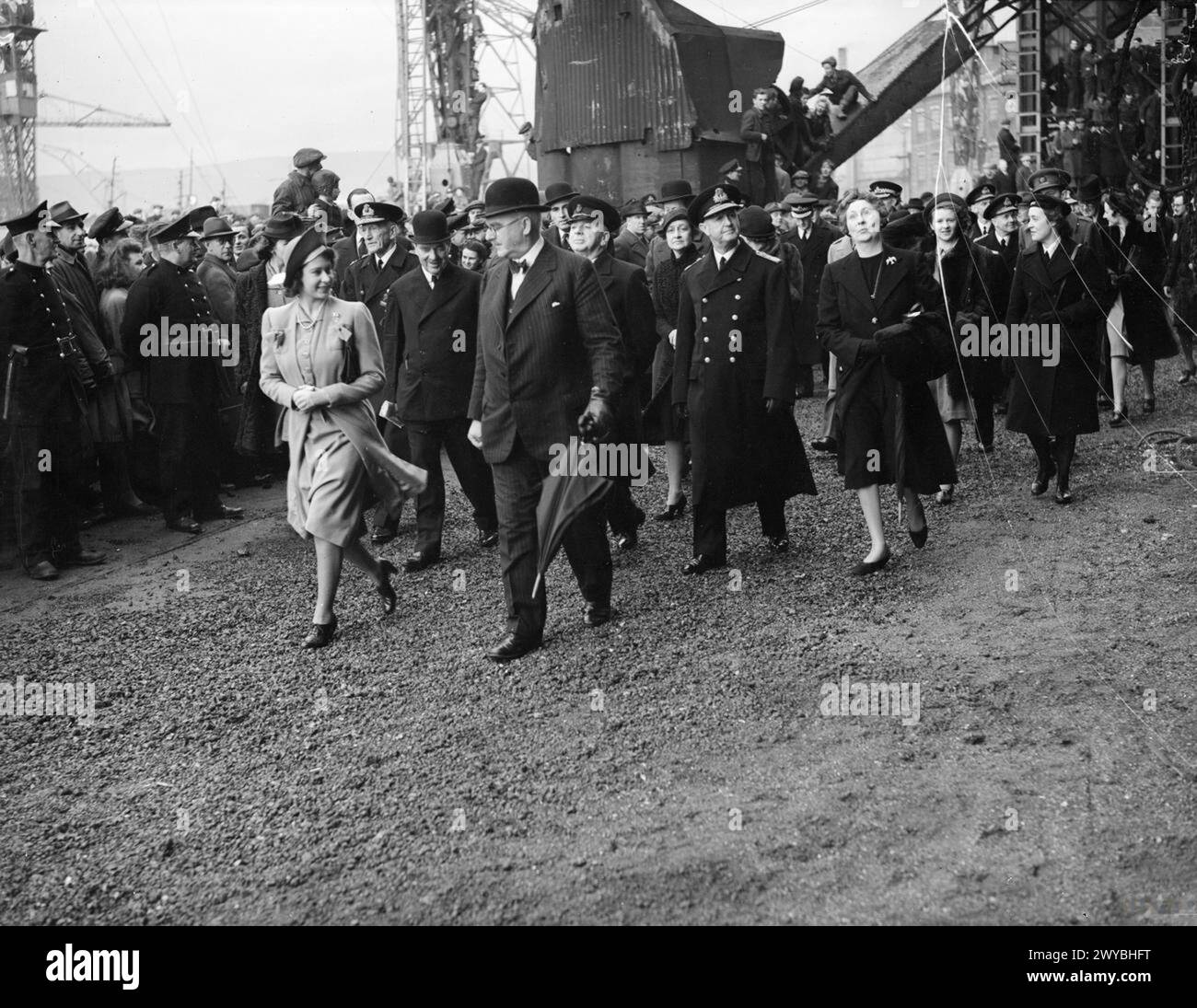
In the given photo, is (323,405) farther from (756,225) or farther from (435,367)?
(756,225)

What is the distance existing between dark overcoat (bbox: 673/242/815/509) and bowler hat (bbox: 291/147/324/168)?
717 centimetres

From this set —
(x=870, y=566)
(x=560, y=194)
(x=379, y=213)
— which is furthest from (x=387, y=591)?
(x=560, y=194)

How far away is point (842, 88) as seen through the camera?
66.9 feet

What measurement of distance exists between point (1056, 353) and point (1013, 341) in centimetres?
34

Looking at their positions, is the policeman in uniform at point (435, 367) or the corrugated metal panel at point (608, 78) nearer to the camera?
the policeman in uniform at point (435, 367)

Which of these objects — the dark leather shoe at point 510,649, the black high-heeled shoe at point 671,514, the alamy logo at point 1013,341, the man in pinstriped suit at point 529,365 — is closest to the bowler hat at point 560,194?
the man in pinstriped suit at point 529,365

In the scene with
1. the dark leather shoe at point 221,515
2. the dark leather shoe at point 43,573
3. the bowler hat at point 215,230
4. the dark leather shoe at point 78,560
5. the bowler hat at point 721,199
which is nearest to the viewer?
the bowler hat at point 721,199

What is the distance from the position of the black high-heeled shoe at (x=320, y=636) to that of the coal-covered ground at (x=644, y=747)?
0.13 metres

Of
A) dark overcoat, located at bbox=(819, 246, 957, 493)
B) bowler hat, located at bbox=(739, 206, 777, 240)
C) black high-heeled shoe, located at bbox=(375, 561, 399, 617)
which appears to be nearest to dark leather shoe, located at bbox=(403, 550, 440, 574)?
black high-heeled shoe, located at bbox=(375, 561, 399, 617)

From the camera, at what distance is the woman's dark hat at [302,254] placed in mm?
7070

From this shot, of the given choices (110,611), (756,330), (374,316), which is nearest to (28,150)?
(374,316)

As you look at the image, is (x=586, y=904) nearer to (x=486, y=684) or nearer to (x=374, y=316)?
(x=486, y=684)

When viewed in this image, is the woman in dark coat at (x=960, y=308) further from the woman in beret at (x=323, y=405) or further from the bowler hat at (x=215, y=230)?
the bowler hat at (x=215, y=230)

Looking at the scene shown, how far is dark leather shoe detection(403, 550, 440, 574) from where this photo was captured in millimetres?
8734
